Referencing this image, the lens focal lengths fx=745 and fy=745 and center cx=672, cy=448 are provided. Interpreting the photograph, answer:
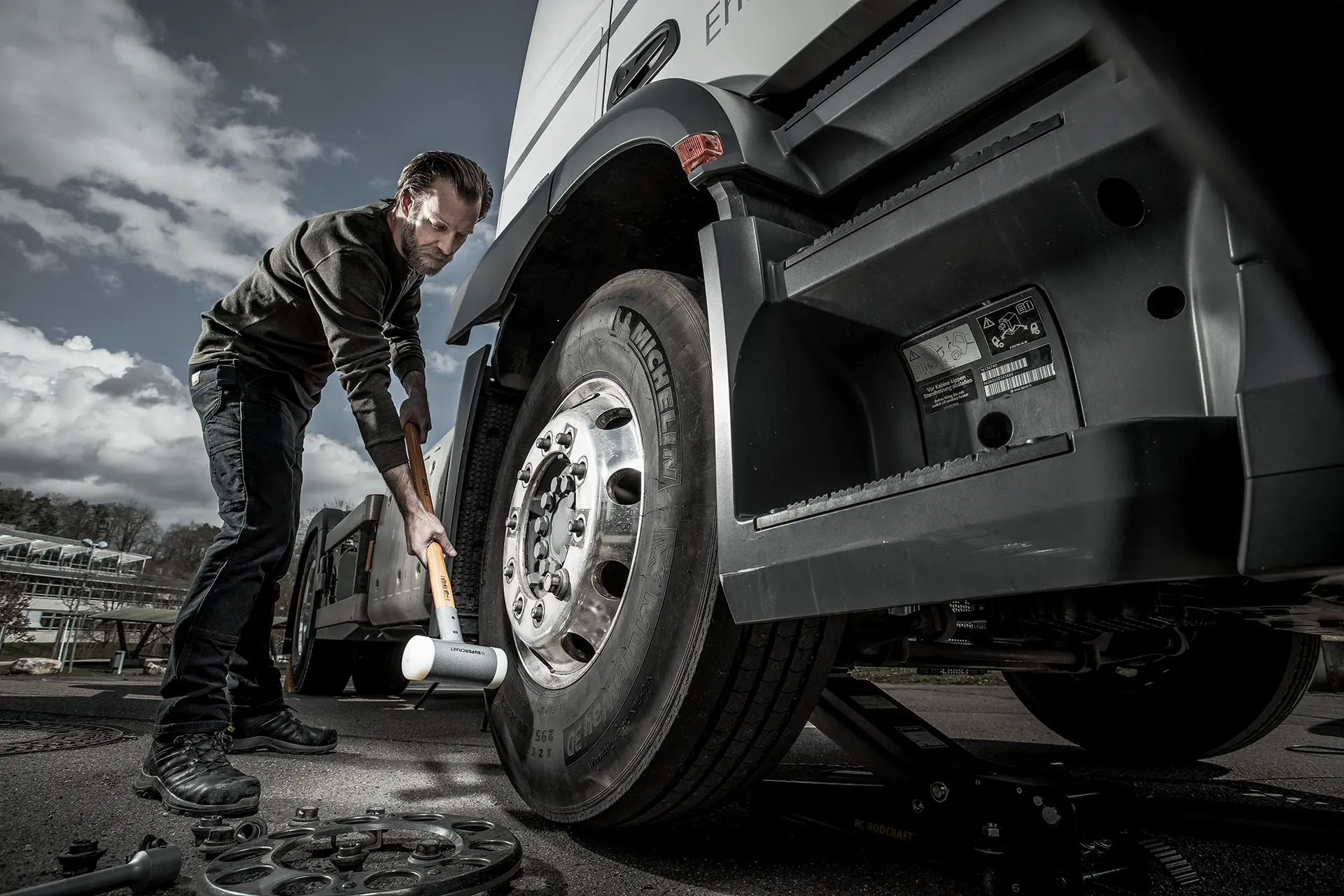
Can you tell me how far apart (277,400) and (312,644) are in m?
3.27

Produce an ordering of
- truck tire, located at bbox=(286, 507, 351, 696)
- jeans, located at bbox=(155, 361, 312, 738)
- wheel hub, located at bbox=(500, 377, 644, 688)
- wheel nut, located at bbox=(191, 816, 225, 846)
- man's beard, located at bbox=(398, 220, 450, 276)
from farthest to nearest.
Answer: truck tire, located at bbox=(286, 507, 351, 696), man's beard, located at bbox=(398, 220, 450, 276), jeans, located at bbox=(155, 361, 312, 738), wheel hub, located at bbox=(500, 377, 644, 688), wheel nut, located at bbox=(191, 816, 225, 846)

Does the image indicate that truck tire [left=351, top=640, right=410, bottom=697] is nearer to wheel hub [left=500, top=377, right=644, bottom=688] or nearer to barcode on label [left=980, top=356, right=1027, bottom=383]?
wheel hub [left=500, top=377, right=644, bottom=688]

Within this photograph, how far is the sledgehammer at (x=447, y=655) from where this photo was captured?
1369 millimetres

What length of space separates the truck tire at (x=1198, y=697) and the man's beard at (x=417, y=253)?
8.14 feet

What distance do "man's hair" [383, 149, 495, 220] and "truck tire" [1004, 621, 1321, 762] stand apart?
2455mm

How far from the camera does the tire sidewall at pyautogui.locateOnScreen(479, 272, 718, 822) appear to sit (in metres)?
1.26

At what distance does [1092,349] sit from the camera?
93cm

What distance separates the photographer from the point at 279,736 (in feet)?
8.29

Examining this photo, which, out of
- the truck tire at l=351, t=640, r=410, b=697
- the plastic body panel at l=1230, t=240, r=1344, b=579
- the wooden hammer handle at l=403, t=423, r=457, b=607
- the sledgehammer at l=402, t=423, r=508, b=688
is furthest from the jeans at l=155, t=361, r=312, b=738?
the truck tire at l=351, t=640, r=410, b=697

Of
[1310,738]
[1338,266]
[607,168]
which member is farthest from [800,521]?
[1310,738]

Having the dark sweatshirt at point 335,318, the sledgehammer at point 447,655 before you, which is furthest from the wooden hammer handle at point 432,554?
the dark sweatshirt at point 335,318

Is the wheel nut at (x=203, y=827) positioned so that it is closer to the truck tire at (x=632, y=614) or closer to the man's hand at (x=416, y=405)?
the truck tire at (x=632, y=614)

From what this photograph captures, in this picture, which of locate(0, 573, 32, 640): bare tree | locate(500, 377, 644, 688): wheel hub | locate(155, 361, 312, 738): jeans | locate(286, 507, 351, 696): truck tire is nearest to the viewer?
locate(500, 377, 644, 688): wheel hub

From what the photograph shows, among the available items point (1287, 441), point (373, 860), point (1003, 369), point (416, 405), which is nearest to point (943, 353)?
point (1003, 369)
